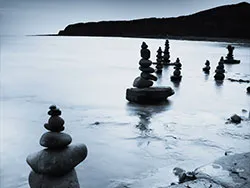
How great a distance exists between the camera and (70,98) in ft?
37.5

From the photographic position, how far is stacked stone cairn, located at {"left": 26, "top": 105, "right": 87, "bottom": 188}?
382 centimetres

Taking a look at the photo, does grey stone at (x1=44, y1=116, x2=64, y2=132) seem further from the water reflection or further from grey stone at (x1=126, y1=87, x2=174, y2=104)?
grey stone at (x1=126, y1=87, x2=174, y2=104)

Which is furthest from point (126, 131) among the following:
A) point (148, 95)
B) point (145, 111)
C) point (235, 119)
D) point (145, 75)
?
point (145, 75)

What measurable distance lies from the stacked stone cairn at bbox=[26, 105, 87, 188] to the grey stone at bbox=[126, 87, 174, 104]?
240 inches

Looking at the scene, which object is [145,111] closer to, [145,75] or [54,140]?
[145,75]

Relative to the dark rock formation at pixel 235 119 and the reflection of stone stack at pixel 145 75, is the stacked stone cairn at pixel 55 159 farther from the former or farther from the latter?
the reflection of stone stack at pixel 145 75

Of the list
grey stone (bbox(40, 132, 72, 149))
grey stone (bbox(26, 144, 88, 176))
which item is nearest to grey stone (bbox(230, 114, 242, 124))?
grey stone (bbox(26, 144, 88, 176))

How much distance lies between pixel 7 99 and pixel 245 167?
843 cm

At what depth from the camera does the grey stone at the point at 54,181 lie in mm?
3858

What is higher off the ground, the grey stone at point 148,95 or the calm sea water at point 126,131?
the grey stone at point 148,95

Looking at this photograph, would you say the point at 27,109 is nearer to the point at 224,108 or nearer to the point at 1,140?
the point at 1,140

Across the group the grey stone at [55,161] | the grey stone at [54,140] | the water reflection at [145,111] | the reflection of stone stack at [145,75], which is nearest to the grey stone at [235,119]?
the water reflection at [145,111]

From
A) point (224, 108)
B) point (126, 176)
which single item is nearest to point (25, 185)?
point (126, 176)

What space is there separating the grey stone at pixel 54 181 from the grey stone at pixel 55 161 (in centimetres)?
7
